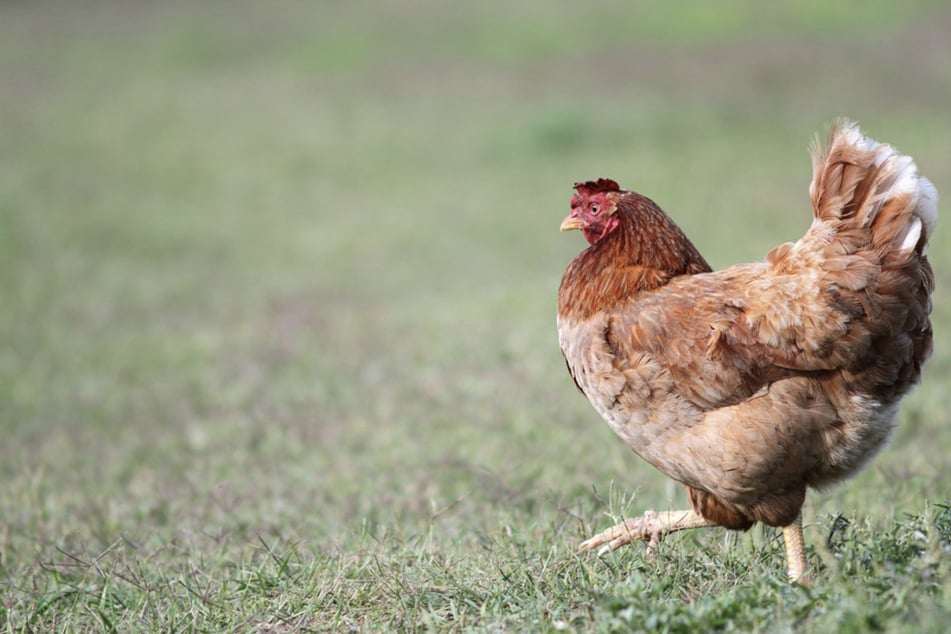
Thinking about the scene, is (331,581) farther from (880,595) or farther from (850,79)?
(850,79)

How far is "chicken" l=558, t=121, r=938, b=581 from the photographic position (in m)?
3.69

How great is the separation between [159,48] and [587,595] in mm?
22480

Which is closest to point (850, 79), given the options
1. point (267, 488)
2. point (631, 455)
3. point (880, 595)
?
point (631, 455)

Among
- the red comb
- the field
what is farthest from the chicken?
the red comb

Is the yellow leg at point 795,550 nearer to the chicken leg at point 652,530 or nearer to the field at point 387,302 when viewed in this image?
the chicken leg at point 652,530

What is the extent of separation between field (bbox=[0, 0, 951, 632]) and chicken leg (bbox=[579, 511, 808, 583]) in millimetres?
107

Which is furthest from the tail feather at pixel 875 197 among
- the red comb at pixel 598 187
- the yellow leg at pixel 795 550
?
the yellow leg at pixel 795 550

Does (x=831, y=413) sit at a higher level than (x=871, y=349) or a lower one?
lower

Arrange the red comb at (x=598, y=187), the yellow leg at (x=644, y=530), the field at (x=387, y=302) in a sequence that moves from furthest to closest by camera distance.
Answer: the red comb at (x=598, y=187), the yellow leg at (x=644, y=530), the field at (x=387, y=302)

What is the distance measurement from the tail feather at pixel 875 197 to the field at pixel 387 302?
0.99 metres

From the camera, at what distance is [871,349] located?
3.73 metres

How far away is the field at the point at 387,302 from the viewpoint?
378 centimetres

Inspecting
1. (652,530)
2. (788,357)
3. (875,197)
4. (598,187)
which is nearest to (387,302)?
(598,187)

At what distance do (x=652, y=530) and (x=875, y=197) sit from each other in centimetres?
152
